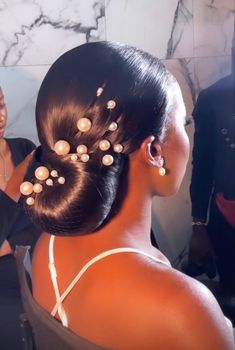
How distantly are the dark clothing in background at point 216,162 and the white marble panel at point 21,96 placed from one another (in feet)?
1.80

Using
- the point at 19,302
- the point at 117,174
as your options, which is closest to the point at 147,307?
the point at 117,174

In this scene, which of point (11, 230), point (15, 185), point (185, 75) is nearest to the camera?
point (15, 185)

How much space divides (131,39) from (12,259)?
0.85 meters

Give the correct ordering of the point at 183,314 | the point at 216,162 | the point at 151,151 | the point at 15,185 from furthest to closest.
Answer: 1. the point at 216,162
2. the point at 15,185
3. the point at 151,151
4. the point at 183,314

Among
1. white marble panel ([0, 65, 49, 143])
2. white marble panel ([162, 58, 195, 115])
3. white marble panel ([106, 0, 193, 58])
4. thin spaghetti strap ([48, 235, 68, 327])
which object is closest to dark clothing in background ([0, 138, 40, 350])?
white marble panel ([0, 65, 49, 143])

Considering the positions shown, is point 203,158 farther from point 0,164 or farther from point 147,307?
point 147,307

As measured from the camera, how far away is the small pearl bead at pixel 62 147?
0.55m

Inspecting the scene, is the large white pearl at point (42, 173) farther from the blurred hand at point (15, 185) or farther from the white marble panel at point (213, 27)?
the white marble panel at point (213, 27)

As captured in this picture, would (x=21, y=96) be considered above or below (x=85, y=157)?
below

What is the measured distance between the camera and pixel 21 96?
50.5 inches

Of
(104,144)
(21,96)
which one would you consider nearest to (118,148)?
(104,144)

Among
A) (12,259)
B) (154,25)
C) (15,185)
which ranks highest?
(154,25)

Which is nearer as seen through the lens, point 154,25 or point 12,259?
point 12,259

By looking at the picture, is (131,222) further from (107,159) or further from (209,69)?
(209,69)
